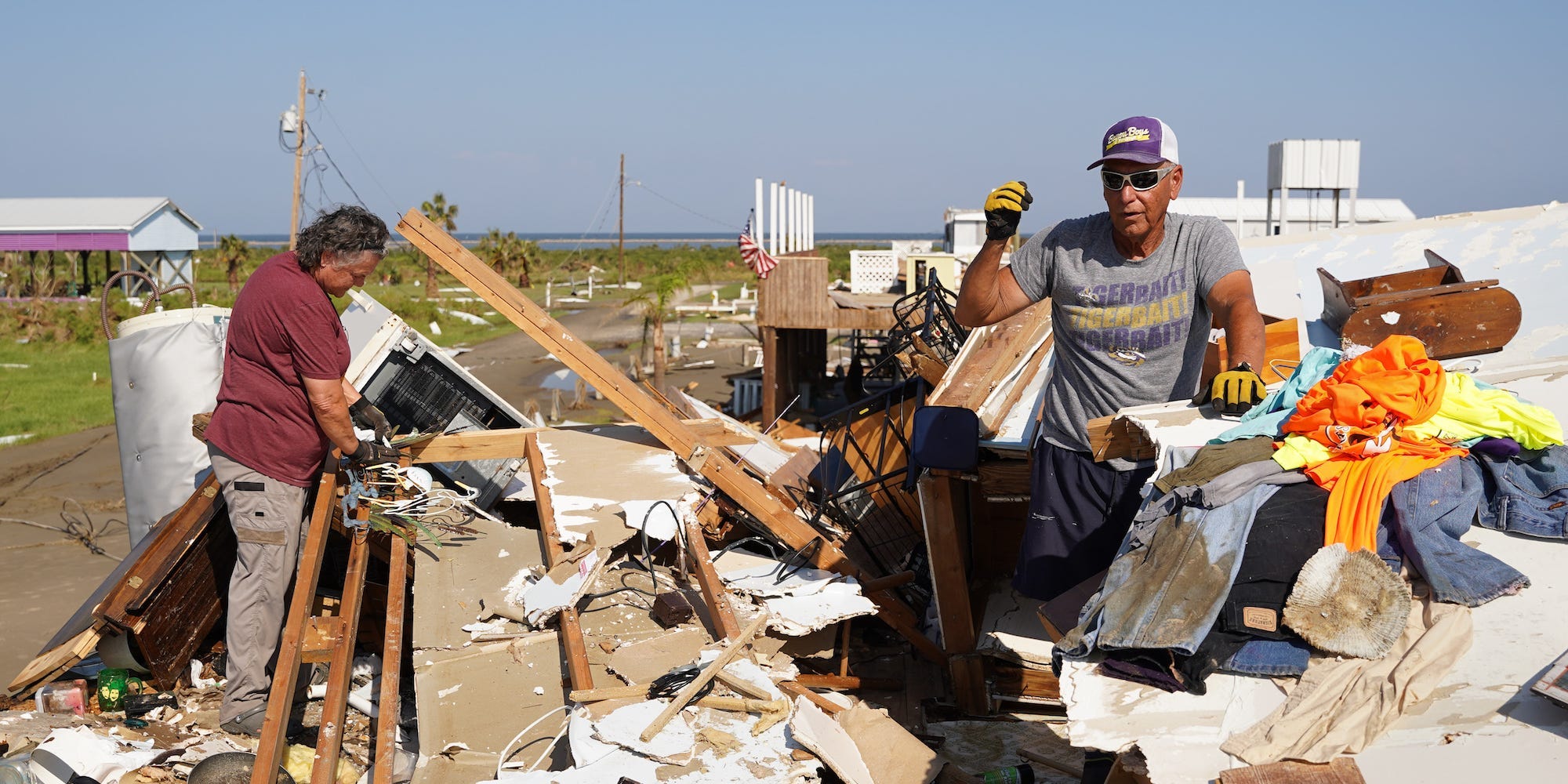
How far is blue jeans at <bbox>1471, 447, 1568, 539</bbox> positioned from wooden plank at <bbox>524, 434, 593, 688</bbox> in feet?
8.79

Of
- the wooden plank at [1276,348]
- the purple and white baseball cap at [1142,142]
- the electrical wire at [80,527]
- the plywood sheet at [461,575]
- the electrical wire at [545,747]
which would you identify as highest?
the purple and white baseball cap at [1142,142]

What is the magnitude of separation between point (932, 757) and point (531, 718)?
1.40m

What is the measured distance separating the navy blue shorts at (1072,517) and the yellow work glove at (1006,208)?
2.60 feet

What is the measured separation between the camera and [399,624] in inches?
164

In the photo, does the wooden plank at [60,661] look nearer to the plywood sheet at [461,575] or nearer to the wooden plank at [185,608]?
the wooden plank at [185,608]

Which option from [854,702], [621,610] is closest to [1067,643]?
[854,702]

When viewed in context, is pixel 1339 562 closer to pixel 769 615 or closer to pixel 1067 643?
pixel 1067 643

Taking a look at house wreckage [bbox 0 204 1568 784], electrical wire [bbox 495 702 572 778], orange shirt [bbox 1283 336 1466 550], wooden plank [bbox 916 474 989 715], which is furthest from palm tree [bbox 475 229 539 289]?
orange shirt [bbox 1283 336 1466 550]

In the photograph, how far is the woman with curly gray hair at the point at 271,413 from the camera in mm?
4500

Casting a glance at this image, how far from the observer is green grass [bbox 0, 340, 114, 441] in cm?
1420

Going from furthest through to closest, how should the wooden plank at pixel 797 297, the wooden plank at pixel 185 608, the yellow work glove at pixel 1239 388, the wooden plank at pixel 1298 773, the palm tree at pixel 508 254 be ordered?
1. the palm tree at pixel 508 254
2. the wooden plank at pixel 797 297
3. the wooden plank at pixel 185 608
4. the yellow work glove at pixel 1239 388
5. the wooden plank at pixel 1298 773

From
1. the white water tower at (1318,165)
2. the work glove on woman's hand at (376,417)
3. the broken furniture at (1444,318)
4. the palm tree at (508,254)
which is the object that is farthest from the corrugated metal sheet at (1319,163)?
the palm tree at (508,254)

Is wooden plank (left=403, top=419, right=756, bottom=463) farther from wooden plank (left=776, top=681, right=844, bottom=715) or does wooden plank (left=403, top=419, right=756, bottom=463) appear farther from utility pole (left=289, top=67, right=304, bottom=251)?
utility pole (left=289, top=67, right=304, bottom=251)

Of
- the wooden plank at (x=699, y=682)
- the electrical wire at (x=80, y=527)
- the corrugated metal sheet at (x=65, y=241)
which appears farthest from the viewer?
the corrugated metal sheet at (x=65, y=241)
